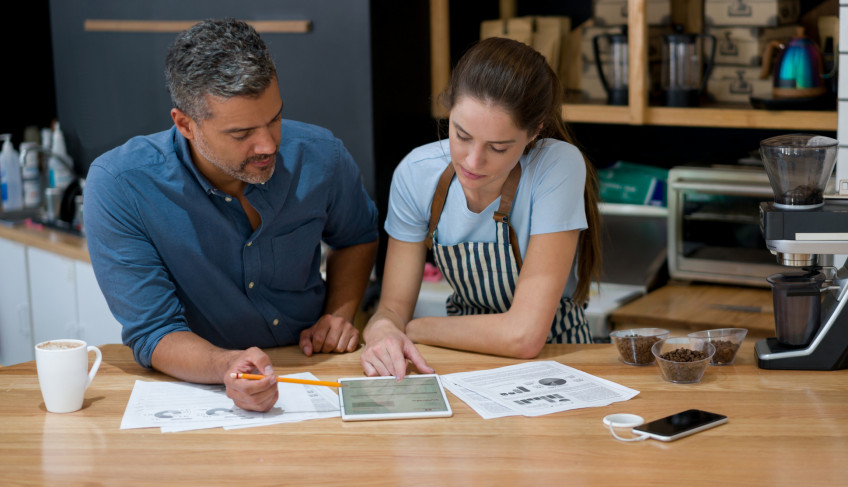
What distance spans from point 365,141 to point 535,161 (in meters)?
1.44

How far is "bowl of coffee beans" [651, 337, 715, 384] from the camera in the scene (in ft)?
5.68

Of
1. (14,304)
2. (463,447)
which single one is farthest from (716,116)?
(14,304)

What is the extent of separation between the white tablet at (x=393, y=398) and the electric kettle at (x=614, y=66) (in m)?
1.80

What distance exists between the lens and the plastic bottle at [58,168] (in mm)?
4035

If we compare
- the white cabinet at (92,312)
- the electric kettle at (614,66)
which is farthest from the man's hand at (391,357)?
the white cabinet at (92,312)

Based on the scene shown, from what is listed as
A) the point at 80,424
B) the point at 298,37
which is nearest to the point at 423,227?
the point at 80,424

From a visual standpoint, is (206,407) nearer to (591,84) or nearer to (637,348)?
(637,348)

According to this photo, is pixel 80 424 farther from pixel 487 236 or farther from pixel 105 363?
pixel 487 236

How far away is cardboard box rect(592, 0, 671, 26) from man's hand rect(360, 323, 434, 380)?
1825 millimetres

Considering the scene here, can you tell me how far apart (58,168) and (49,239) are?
0.51 meters

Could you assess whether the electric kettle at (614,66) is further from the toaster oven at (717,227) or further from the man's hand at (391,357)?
the man's hand at (391,357)

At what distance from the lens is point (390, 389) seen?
1.71 m

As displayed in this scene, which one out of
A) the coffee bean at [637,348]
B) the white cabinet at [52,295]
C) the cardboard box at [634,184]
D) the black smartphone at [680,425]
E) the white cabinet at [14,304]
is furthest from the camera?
the white cabinet at [14,304]

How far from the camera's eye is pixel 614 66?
3287 mm
